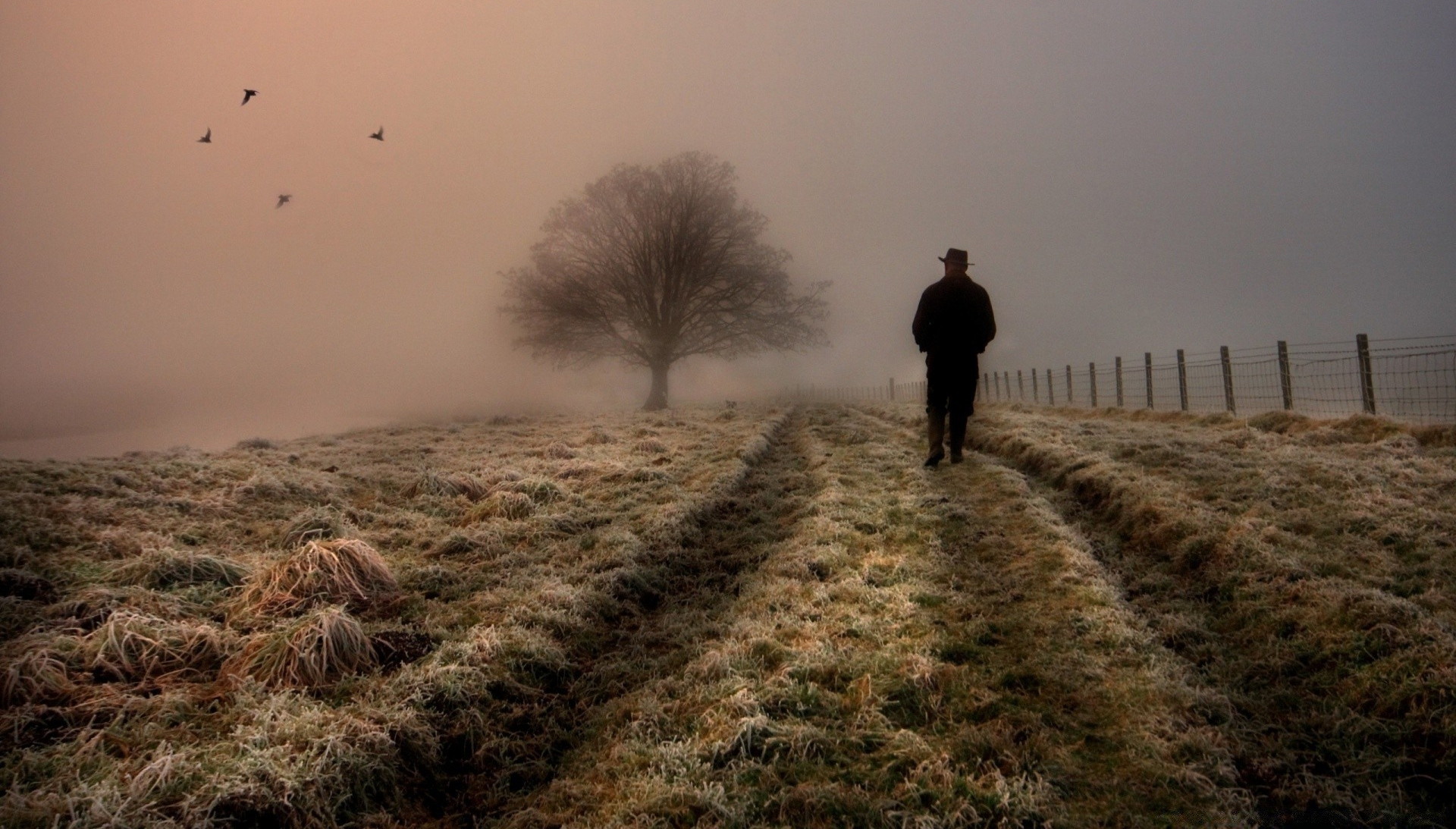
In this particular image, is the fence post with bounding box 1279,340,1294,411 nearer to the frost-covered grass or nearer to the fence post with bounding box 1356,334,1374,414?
the fence post with bounding box 1356,334,1374,414

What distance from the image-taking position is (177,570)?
5828 mm

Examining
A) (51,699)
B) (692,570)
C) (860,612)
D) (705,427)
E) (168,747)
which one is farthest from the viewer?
(705,427)

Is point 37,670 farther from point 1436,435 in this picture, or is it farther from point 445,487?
point 1436,435

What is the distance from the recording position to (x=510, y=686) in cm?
460

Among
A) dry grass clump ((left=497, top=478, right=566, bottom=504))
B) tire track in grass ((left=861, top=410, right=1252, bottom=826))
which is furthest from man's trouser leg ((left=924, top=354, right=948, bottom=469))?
dry grass clump ((left=497, top=478, right=566, bottom=504))

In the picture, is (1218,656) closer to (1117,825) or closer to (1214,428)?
(1117,825)

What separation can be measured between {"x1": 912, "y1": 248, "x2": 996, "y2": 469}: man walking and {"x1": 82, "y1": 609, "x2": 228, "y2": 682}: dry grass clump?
30.7 feet

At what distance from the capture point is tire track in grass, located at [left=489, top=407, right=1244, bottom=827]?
3113 mm

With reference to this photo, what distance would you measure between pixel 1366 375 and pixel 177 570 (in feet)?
64.6

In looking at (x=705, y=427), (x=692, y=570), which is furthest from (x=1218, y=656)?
(x=705, y=427)

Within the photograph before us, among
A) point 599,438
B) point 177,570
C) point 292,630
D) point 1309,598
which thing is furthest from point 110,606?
point 599,438

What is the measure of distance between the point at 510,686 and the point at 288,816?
5.01 ft

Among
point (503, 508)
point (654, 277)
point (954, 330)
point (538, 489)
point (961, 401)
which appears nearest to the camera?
point (503, 508)

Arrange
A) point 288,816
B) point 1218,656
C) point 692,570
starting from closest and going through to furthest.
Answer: point 288,816, point 1218,656, point 692,570
